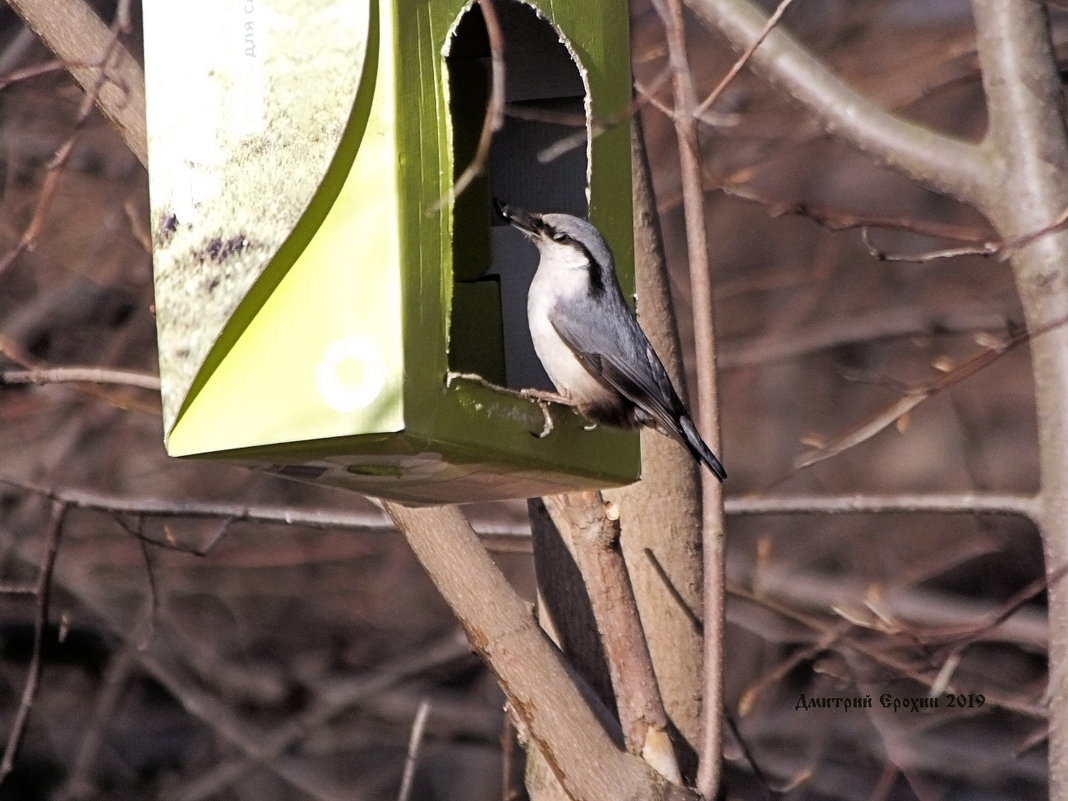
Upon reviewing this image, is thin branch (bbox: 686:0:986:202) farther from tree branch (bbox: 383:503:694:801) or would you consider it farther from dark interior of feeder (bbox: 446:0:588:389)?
tree branch (bbox: 383:503:694:801)

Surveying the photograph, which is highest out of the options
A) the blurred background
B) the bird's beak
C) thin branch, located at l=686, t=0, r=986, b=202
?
thin branch, located at l=686, t=0, r=986, b=202

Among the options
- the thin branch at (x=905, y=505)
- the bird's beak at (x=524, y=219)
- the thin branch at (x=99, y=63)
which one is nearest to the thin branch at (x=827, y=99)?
the thin branch at (x=905, y=505)

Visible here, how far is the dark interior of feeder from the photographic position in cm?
314

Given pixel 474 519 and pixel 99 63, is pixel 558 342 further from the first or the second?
pixel 474 519

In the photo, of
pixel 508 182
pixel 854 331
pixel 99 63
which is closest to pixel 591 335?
pixel 508 182

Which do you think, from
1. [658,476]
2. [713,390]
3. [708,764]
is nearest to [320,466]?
[713,390]

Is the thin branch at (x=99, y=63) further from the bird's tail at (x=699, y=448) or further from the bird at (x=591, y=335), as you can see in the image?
the bird's tail at (x=699, y=448)

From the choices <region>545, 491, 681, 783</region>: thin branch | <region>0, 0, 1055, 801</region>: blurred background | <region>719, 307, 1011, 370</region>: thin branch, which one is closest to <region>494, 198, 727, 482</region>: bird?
<region>545, 491, 681, 783</region>: thin branch

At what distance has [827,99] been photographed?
11.5 feet

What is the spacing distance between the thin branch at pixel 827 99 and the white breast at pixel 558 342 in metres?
0.92

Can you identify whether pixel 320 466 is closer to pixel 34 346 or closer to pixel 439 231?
pixel 439 231

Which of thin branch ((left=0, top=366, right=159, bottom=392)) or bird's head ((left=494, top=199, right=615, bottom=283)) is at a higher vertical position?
bird's head ((left=494, top=199, right=615, bottom=283))

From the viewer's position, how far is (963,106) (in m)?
7.20

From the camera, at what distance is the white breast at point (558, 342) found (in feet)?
9.02
